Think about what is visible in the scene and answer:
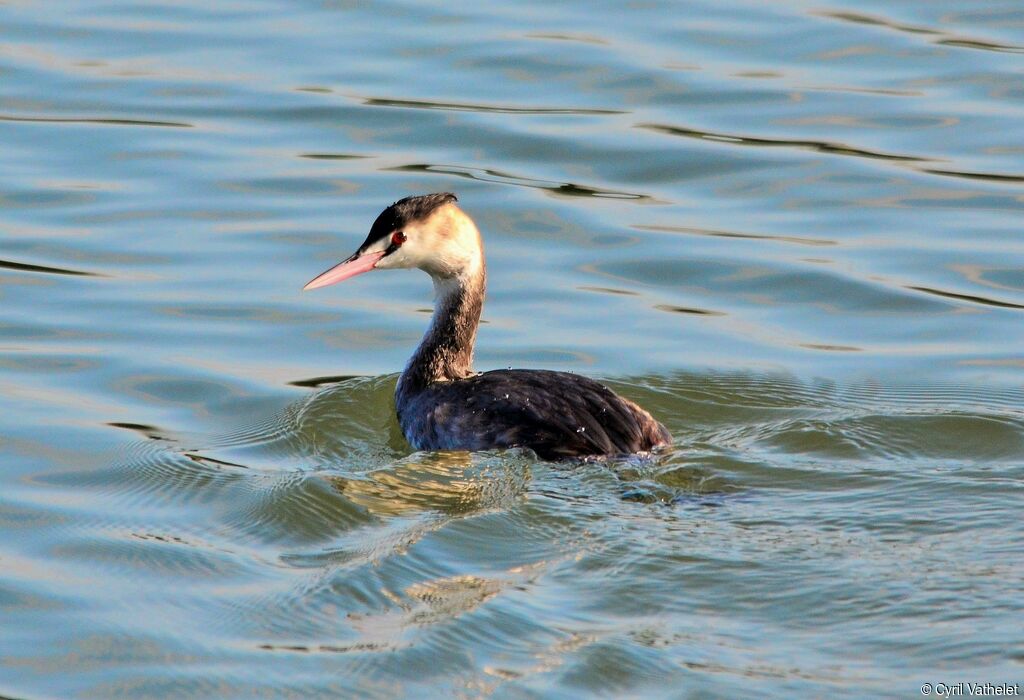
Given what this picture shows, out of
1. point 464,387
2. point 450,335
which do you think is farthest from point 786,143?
point 464,387

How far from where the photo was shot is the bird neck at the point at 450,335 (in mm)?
8461

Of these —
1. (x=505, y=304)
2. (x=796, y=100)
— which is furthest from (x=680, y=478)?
(x=796, y=100)

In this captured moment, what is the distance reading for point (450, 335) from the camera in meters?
8.52

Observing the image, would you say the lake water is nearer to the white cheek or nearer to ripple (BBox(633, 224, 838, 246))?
ripple (BBox(633, 224, 838, 246))

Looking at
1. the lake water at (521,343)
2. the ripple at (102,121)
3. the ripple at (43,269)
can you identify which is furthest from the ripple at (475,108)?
the ripple at (43,269)

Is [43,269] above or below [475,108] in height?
below

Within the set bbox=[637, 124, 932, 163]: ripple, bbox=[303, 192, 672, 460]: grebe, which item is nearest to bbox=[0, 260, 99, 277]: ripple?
bbox=[303, 192, 672, 460]: grebe

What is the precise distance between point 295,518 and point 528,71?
747 cm

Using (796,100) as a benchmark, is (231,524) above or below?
below

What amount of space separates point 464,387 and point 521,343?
58.6 inches

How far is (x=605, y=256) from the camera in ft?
35.1

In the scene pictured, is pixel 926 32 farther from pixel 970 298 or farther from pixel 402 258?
pixel 402 258

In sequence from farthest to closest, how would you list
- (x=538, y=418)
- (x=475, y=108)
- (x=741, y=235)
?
(x=475, y=108) → (x=741, y=235) → (x=538, y=418)

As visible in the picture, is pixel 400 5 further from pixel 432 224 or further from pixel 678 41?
pixel 432 224
